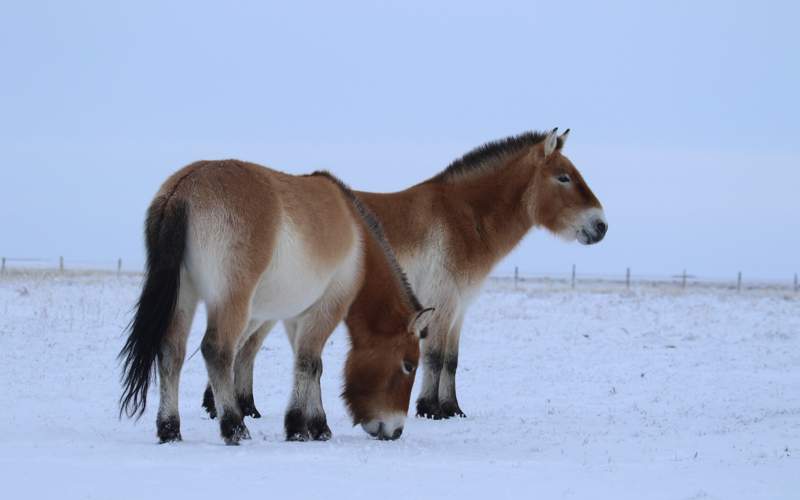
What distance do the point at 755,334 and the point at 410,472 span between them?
14.3m

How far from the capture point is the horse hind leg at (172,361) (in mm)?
6863

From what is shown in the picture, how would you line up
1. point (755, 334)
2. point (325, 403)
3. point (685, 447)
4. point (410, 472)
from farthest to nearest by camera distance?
point (755, 334)
point (325, 403)
point (685, 447)
point (410, 472)

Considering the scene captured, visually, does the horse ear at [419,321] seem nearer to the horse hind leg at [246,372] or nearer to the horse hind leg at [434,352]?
the horse hind leg at [246,372]

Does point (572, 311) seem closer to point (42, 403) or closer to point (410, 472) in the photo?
point (42, 403)

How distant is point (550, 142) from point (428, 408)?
313 centimetres

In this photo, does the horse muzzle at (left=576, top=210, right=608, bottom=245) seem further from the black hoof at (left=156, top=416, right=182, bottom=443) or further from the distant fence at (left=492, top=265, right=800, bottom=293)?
the distant fence at (left=492, top=265, right=800, bottom=293)

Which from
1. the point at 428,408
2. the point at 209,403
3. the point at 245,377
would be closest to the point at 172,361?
the point at 245,377

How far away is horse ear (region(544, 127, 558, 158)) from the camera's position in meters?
10.2

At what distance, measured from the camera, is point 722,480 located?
5891mm

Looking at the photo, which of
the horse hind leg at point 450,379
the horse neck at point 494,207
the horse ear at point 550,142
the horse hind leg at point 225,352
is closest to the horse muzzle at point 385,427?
the horse hind leg at point 225,352

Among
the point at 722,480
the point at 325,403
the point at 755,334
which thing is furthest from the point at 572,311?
the point at 722,480

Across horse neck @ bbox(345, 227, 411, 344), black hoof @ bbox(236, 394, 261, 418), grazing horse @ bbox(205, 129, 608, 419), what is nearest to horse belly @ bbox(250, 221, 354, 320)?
A: horse neck @ bbox(345, 227, 411, 344)

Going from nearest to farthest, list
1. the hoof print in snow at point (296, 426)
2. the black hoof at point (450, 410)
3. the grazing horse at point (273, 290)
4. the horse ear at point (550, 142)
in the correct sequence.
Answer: the grazing horse at point (273, 290), the hoof print in snow at point (296, 426), the black hoof at point (450, 410), the horse ear at point (550, 142)

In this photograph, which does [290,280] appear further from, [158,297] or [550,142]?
[550,142]
